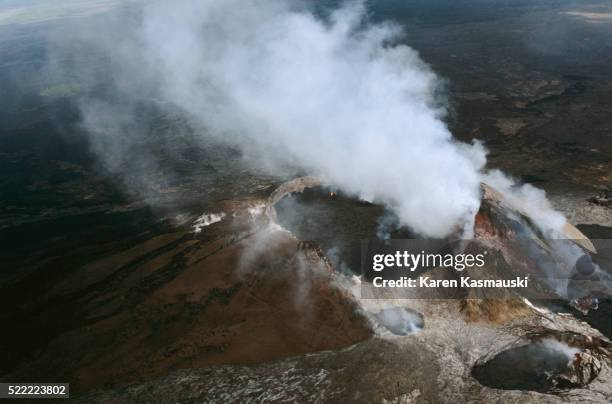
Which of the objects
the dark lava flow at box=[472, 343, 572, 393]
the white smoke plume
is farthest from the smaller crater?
the white smoke plume

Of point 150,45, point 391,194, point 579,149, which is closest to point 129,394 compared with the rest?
point 391,194

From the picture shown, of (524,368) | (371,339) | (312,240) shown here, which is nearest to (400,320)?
(371,339)

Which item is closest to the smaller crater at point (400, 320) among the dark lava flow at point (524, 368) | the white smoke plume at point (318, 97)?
the dark lava flow at point (524, 368)

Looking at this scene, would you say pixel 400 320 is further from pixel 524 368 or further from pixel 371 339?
pixel 524 368

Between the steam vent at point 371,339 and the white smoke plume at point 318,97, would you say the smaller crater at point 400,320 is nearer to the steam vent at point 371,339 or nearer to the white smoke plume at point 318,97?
the steam vent at point 371,339

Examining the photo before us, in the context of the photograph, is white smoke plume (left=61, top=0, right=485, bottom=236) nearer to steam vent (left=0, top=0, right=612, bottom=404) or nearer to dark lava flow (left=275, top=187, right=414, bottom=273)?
steam vent (left=0, top=0, right=612, bottom=404)

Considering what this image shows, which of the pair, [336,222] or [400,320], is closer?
[400,320]
